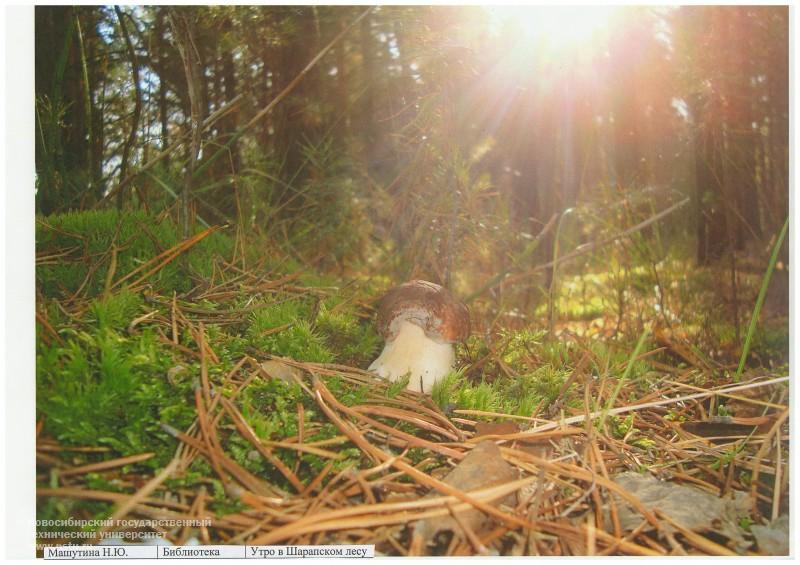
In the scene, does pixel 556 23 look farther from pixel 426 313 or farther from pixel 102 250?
pixel 102 250

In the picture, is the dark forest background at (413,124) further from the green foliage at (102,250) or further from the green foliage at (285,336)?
the green foliage at (285,336)

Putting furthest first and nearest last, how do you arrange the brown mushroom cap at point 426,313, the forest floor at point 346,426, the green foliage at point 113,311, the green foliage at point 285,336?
the brown mushroom cap at point 426,313
the green foliage at point 285,336
the green foliage at point 113,311
the forest floor at point 346,426

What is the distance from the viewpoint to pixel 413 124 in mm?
1716

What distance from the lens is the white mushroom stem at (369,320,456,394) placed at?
1359mm

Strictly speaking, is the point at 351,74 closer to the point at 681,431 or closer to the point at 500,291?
the point at 500,291

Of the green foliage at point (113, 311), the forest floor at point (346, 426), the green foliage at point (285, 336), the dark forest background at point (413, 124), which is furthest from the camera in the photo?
the dark forest background at point (413, 124)

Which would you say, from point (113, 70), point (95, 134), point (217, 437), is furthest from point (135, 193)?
point (217, 437)

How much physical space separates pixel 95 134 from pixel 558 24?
4.92 ft

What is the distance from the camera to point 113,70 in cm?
158

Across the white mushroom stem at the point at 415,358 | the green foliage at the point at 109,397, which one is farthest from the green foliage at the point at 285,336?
the green foliage at the point at 109,397

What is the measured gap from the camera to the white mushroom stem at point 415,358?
136 cm
